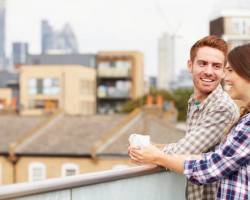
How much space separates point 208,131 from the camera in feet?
11.5

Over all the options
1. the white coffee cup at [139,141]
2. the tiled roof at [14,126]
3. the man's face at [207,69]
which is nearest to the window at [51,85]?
the tiled roof at [14,126]

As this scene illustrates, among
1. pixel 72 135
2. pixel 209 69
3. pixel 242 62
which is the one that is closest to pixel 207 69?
pixel 209 69

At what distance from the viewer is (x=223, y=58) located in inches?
148

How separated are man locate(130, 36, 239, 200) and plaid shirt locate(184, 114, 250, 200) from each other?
0.39 meters

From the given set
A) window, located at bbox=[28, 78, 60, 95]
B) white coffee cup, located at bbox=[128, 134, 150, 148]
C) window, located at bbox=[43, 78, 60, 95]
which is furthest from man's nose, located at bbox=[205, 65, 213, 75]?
window, located at bbox=[28, 78, 60, 95]

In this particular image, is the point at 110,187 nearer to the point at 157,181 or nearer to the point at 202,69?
the point at 157,181

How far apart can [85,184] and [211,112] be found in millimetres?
778

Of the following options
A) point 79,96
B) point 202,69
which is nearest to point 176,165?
point 202,69

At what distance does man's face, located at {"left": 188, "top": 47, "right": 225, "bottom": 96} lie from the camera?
12.3ft

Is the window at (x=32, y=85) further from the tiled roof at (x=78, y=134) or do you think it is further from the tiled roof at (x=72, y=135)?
the tiled roof at (x=72, y=135)

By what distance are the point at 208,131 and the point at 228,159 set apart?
1.63 feet

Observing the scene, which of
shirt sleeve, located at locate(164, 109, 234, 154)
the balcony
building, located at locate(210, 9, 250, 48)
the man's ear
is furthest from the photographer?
building, located at locate(210, 9, 250, 48)

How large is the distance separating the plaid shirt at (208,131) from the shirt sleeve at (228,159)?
36 centimetres

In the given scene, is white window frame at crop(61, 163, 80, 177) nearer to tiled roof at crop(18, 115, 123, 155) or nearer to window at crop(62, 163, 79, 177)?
window at crop(62, 163, 79, 177)
